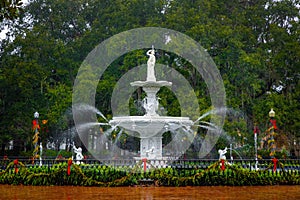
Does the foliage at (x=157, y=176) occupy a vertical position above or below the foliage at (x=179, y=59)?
below

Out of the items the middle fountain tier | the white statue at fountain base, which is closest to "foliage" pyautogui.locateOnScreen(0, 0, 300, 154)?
the middle fountain tier

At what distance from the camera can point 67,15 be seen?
36812 millimetres

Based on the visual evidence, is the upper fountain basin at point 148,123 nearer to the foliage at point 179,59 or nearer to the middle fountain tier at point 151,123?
the middle fountain tier at point 151,123

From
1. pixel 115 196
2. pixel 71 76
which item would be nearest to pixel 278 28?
pixel 71 76

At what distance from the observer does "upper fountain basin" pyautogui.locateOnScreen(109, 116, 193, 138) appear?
18.6 meters

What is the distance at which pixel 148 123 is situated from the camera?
18641mm

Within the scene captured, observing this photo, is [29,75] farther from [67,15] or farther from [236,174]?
[236,174]

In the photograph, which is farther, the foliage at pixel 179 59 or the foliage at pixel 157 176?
the foliage at pixel 179 59

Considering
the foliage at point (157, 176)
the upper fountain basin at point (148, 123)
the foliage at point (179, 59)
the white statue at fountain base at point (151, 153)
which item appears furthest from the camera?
the foliage at point (179, 59)

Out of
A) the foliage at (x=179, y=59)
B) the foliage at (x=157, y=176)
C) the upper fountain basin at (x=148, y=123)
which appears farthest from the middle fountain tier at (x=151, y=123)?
the foliage at (x=179, y=59)

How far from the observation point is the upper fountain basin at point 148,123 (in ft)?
61.1

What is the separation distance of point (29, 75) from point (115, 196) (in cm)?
1998

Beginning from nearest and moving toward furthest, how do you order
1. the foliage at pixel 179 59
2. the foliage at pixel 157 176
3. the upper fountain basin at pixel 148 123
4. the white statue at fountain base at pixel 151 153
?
the foliage at pixel 157 176
the upper fountain basin at pixel 148 123
the white statue at fountain base at pixel 151 153
the foliage at pixel 179 59

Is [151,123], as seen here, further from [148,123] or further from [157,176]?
[157,176]
